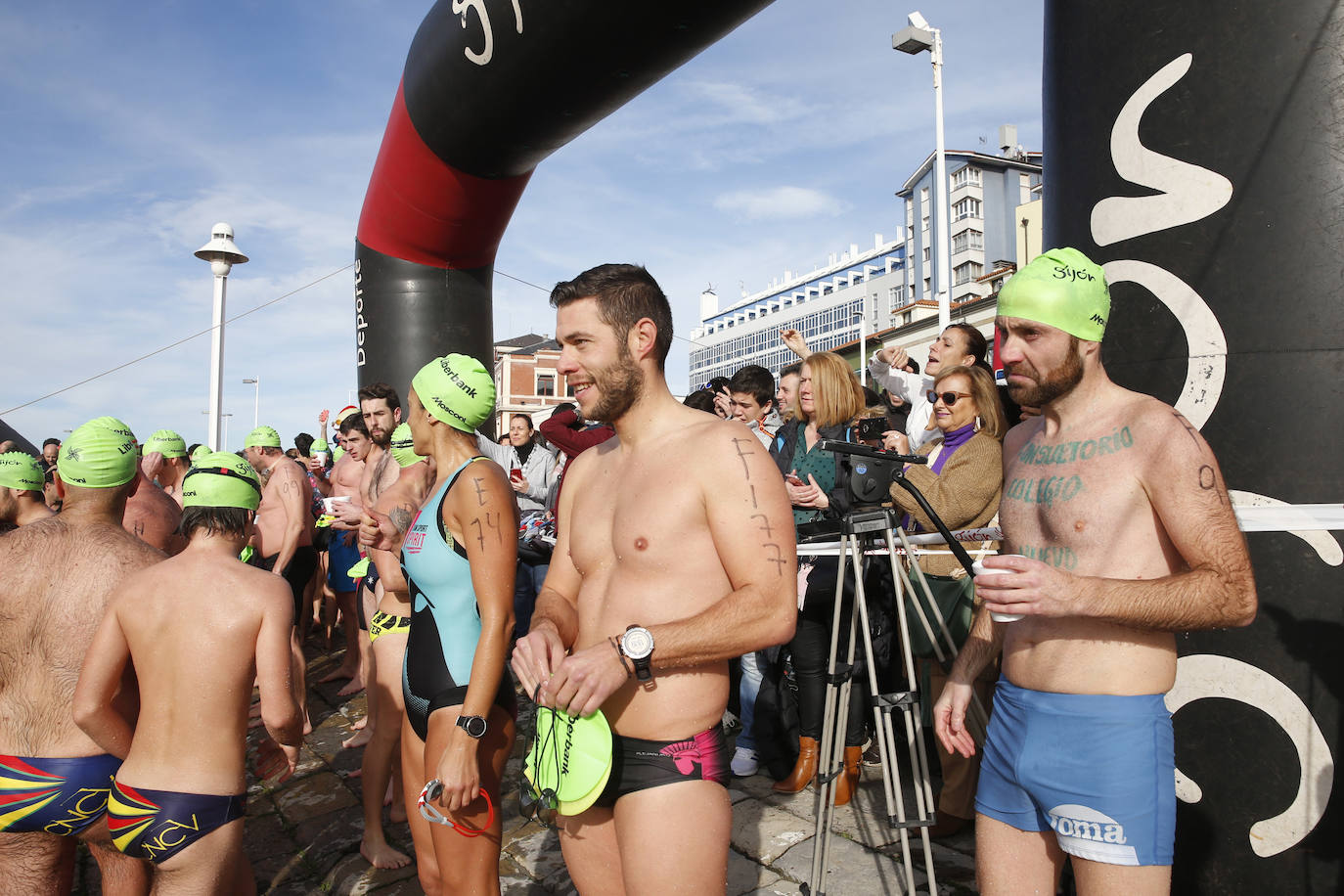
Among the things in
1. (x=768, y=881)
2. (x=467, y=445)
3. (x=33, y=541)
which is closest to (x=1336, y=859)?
(x=768, y=881)

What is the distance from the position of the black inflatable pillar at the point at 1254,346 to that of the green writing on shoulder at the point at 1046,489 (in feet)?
2.96

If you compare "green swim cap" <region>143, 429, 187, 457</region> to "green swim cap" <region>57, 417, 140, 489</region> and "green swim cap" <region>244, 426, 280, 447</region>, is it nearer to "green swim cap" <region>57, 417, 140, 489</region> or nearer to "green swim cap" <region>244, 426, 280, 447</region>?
"green swim cap" <region>244, 426, 280, 447</region>

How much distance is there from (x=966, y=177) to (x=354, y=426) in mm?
64698

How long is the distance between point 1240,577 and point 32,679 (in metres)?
3.46

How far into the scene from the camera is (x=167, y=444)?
677 centimetres

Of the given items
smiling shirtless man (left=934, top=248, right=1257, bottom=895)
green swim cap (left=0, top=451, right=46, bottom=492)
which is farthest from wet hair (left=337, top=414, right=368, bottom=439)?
smiling shirtless man (left=934, top=248, right=1257, bottom=895)

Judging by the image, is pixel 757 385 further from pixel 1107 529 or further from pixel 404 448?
pixel 1107 529

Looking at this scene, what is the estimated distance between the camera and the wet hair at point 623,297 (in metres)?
2.08

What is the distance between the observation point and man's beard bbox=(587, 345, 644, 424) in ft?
6.82

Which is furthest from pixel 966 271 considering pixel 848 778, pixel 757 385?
pixel 848 778

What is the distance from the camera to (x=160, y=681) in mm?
2398

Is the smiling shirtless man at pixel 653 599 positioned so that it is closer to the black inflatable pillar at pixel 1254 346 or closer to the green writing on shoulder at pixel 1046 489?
the green writing on shoulder at pixel 1046 489

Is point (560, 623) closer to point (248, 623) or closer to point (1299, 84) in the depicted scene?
point (248, 623)

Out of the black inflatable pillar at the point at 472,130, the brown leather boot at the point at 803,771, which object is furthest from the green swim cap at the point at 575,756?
the black inflatable pillar at the point at 472,130
